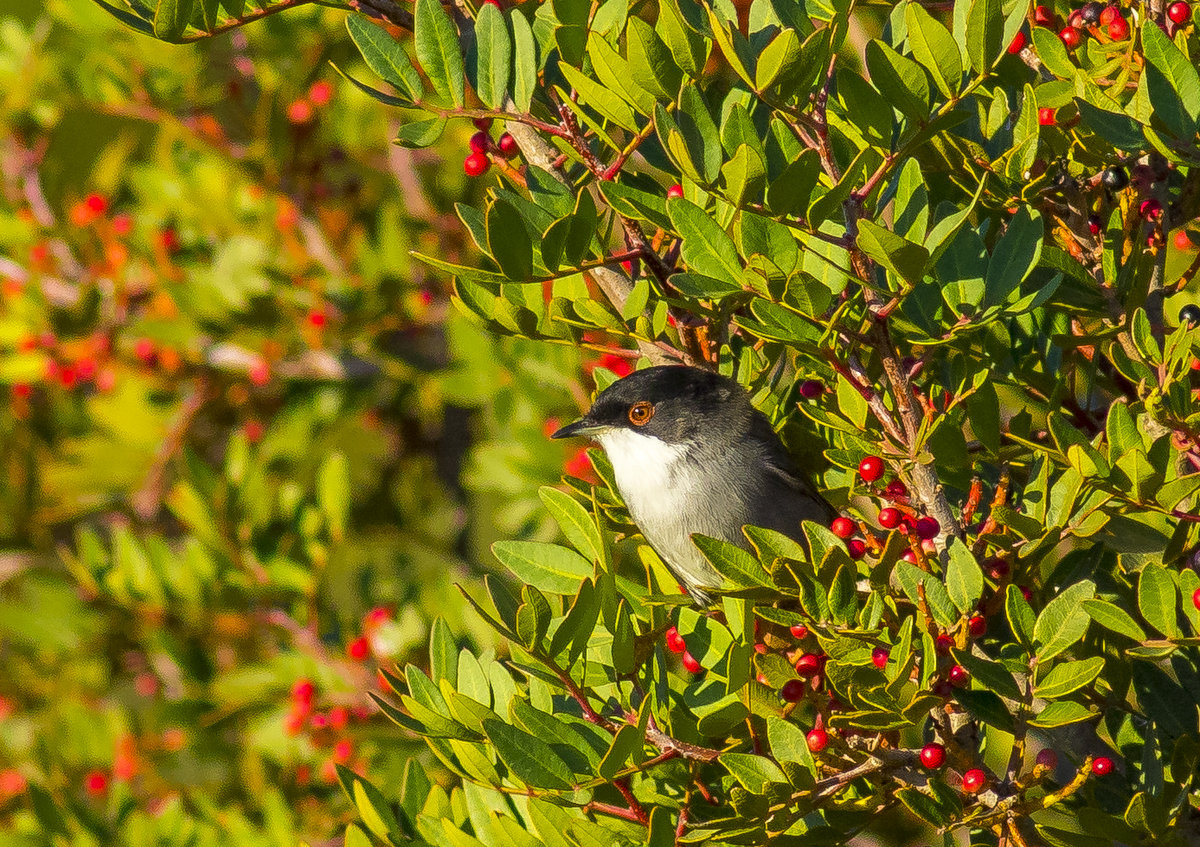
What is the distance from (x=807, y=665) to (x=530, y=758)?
0.69 metres

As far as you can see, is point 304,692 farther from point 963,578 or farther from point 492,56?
point 963,578

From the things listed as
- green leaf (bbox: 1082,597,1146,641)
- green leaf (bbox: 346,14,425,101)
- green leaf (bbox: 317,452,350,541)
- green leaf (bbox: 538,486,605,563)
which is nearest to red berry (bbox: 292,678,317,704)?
green leaf (bbox: 317,452,350,541)

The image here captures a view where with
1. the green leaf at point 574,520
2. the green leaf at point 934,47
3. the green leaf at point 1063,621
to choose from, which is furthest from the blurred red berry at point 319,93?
the green leaf at point 1063,621

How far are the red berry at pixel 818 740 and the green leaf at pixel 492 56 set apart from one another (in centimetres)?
142

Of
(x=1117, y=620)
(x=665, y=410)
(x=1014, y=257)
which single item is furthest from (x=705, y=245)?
(x=665, y=410)

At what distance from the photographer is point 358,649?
4.83m

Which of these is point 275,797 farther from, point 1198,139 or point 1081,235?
point 1198,139

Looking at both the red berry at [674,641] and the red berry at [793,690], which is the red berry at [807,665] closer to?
the red berry at [793,690]

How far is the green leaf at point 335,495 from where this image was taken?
495 cm

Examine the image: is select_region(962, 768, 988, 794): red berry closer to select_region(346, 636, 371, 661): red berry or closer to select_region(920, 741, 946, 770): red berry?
select_region(920, 741, 946, 770): red berry

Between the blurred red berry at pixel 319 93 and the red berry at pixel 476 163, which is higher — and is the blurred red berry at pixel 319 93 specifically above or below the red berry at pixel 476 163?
below

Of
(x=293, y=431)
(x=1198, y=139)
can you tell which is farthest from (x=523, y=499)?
(x=1198, y=139)

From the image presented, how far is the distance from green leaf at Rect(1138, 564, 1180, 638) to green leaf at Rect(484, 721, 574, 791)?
1.13 meters

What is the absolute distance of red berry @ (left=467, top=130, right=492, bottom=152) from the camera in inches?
114
